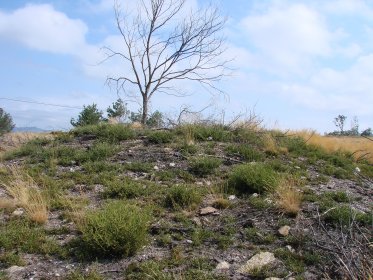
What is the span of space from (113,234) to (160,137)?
16.5 feet

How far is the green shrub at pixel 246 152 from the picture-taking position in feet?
27.5

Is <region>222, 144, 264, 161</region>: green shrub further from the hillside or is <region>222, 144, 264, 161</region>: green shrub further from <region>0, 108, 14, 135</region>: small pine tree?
<region>0, 108, 14, 135</region>: small pine tree

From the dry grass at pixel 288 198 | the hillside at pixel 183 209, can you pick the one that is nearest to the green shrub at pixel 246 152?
the hillside at pixel 183 209

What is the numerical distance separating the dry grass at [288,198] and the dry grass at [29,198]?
3.08 metres

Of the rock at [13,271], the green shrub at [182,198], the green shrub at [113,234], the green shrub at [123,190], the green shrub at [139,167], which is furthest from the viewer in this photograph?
the green shrub at [139,167]

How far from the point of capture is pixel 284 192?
234 inches

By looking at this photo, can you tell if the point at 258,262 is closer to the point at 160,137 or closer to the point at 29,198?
the point at 29,198

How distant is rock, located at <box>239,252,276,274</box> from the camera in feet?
14.2

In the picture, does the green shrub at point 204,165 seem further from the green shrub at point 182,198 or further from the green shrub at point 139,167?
the green shrub at point 182,198

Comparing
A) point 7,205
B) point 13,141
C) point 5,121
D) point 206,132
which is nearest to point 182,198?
point 7,205

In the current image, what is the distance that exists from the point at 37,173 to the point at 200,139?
362 centimetres

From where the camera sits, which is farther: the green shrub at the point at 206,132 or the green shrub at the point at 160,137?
the green shrub at the point at 206,132

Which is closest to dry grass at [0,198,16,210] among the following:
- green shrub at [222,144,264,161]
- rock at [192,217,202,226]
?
rock at [192,217,202,226]

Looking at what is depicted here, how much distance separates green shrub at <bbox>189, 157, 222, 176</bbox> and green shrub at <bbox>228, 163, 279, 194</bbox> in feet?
2.28
